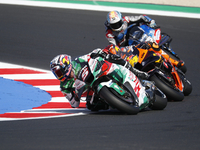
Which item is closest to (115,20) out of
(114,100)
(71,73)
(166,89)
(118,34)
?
(118,34)

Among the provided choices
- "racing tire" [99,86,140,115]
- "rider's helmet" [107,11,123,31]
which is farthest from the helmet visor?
"racing tire" [99,86,140,115]

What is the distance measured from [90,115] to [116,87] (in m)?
0.82

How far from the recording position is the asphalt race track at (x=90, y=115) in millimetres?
4863

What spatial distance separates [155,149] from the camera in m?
4.52

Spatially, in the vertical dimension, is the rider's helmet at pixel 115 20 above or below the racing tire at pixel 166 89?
Result: above

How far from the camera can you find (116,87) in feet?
20.5

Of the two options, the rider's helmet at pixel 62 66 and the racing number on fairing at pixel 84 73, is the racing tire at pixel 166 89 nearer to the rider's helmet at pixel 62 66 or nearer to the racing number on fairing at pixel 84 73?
the racing number on fairing at pixel 84 73

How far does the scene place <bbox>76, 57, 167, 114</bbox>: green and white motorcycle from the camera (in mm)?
6191

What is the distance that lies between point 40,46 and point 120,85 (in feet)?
23.2

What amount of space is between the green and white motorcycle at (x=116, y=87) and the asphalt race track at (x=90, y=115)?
188 mm

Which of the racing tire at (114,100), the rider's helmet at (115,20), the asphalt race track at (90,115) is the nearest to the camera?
the asphalt race track at (90,115)

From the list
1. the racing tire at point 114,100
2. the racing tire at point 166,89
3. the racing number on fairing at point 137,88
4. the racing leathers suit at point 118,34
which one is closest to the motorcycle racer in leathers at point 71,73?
the racing tire at point 114,100

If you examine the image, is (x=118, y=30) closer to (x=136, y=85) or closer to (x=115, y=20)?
(x=115, y=20)

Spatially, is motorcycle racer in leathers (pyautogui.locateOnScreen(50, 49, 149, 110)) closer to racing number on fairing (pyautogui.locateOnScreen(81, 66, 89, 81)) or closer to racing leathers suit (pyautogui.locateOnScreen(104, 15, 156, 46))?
racing number on fairing (pyautogui.locateOnScreen(81, 66, 89, 81))
